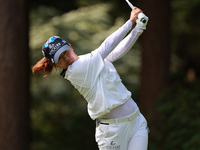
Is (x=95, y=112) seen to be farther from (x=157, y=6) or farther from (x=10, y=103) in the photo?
(x=157, y=6)

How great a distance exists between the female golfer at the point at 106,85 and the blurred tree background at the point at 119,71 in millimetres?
2978

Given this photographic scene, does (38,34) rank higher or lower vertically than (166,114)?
higher

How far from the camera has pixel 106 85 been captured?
12.4 feet

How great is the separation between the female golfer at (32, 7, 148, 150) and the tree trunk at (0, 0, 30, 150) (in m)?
2.41

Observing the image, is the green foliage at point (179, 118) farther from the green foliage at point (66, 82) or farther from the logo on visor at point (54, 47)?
the logo on visor at point (54, 47)

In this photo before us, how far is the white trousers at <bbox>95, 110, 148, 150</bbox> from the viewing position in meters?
3.88

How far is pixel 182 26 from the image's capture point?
10.6 metres

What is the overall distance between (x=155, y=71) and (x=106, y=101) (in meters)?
4.04

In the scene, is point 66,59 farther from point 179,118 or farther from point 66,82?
point 66,82

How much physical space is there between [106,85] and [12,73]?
2.88 meters

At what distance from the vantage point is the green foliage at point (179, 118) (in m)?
6.75

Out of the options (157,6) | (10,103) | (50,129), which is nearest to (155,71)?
(157,6)

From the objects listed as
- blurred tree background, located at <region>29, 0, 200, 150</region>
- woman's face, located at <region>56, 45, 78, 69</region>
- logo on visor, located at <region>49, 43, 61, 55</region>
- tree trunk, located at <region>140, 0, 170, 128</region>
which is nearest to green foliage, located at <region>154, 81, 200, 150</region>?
blurred tree background, located at <region>29, 0, 200, 150</region>

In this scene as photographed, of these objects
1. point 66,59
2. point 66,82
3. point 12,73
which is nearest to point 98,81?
point 66,59
